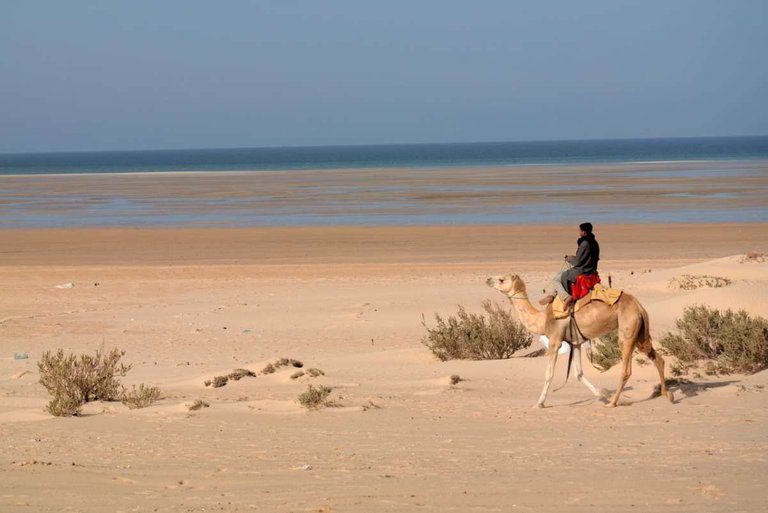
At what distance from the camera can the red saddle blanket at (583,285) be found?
10969 mm

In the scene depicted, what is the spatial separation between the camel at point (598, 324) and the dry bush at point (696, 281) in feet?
26.4

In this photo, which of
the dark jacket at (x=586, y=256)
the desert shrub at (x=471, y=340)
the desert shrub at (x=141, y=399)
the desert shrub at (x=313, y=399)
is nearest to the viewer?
the desert shrub at (x=313, y=399)

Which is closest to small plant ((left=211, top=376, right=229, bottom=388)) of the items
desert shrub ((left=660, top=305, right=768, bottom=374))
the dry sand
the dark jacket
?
the dry sand

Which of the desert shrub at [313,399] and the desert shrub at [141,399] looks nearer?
the desert shrub at [313,399]

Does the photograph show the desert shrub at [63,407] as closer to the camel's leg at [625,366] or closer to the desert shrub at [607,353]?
the camel's leg at [625,366]

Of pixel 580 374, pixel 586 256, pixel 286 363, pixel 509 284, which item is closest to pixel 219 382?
pixel 286 363

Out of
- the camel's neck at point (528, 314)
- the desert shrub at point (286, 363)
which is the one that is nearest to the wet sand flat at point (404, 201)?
the desert shrub at point (286, 363)

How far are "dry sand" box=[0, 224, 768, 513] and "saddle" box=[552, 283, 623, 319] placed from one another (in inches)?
37.2

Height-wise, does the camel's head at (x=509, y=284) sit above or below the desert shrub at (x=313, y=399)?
above

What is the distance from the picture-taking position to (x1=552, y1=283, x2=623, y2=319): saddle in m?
10.6

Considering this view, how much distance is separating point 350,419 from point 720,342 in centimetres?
486

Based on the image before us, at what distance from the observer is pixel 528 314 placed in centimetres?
1096

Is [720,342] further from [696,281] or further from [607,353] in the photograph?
[696,281]

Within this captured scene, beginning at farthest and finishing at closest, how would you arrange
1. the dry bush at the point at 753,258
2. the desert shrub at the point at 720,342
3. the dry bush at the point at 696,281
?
the dry bush at the point at 753,258
the dry bush at the point at 696,281
the desert shrub at the point at 720,342
